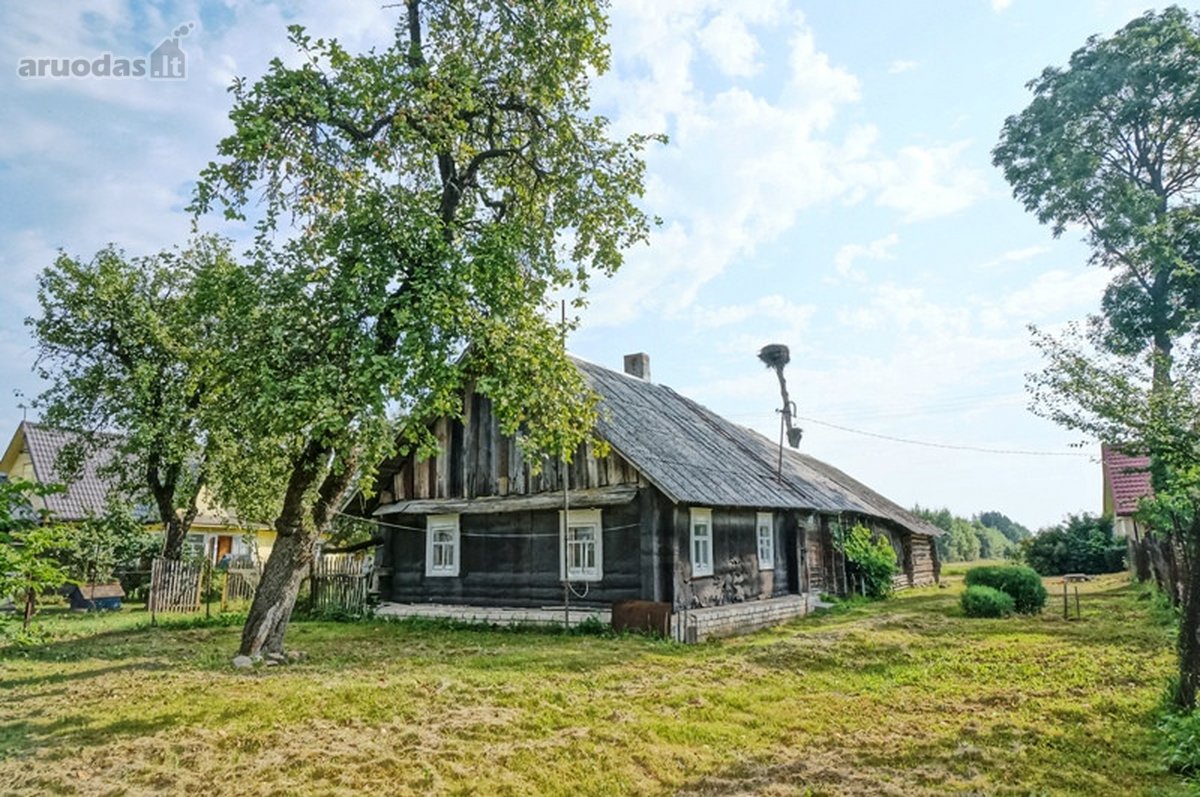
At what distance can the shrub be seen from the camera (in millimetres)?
23781

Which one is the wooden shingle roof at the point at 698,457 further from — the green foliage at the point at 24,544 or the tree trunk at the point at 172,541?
the tree trunk at the point at 172,541

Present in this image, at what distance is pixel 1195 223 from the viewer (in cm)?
2114

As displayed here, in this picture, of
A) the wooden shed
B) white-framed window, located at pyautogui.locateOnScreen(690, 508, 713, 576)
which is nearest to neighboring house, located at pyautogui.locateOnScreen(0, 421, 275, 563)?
the wooden shed

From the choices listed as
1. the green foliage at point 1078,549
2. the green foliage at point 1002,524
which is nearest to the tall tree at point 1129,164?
the green foliage at point 1078,549

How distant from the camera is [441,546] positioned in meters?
18.6

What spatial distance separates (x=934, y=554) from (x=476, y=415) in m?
26.0

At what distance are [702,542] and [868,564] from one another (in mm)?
10160

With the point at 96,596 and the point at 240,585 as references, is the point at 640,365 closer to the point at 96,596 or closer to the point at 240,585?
the point at 240,585

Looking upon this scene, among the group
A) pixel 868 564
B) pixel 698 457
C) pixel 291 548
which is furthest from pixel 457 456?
pixel 868 564

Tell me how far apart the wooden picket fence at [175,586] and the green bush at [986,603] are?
2185cm

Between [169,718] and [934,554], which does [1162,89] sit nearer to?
[934,554]

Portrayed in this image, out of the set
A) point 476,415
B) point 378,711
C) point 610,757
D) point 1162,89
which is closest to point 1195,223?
point 1162,89

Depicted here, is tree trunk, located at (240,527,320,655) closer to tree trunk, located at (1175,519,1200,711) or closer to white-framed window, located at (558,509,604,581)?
white-framed window, located at (558,509,604,581)

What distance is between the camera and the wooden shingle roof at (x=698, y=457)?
15508 mm
